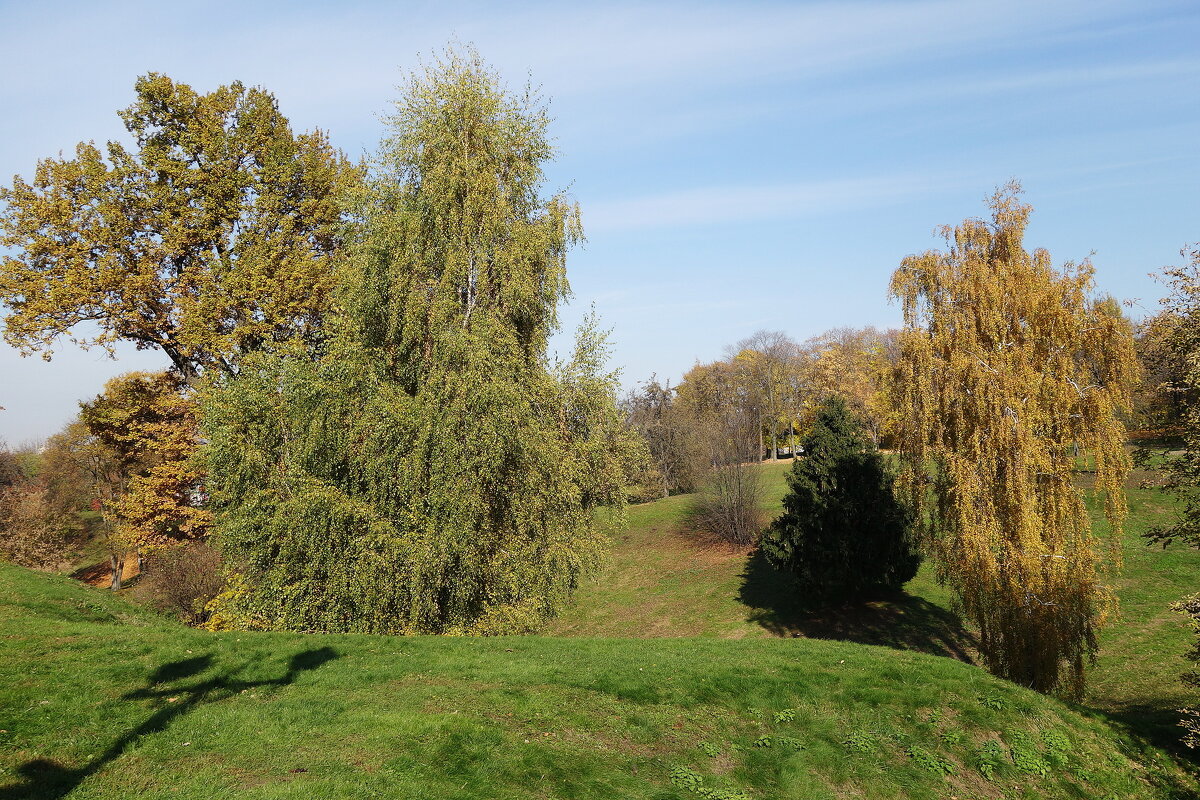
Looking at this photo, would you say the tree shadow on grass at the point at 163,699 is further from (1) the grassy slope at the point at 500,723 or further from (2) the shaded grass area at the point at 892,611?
(2) the shaded grass area at the point at 892,611

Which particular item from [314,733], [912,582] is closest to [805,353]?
[912,582]

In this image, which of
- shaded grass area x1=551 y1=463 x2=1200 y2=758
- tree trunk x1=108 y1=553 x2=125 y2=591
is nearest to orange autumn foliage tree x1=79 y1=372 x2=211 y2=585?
tree trunk x1=108 y1=553 x2=125 y2=591

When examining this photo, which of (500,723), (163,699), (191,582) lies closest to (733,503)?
(191,582)

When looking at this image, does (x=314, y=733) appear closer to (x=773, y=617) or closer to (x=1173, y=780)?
(x=1173, y=780)

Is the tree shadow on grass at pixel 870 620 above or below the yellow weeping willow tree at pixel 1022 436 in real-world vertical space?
below

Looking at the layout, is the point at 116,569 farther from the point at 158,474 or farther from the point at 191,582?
the point at 191,582

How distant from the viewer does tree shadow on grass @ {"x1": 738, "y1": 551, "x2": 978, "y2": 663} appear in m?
22.8

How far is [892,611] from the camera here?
2575 cm

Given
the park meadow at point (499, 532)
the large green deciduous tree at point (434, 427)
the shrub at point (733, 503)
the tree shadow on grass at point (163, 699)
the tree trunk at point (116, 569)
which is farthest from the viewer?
the tree trunk at point (116, 569)

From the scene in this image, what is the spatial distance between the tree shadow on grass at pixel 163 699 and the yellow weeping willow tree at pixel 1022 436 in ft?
49.5

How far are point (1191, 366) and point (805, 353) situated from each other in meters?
72.7

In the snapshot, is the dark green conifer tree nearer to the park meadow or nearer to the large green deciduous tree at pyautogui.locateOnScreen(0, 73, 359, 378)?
the park meadow

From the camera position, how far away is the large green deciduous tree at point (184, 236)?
21328 millimetres

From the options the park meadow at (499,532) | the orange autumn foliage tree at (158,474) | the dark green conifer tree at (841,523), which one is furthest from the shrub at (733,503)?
the orange autumn foliage tree at (158,474)
